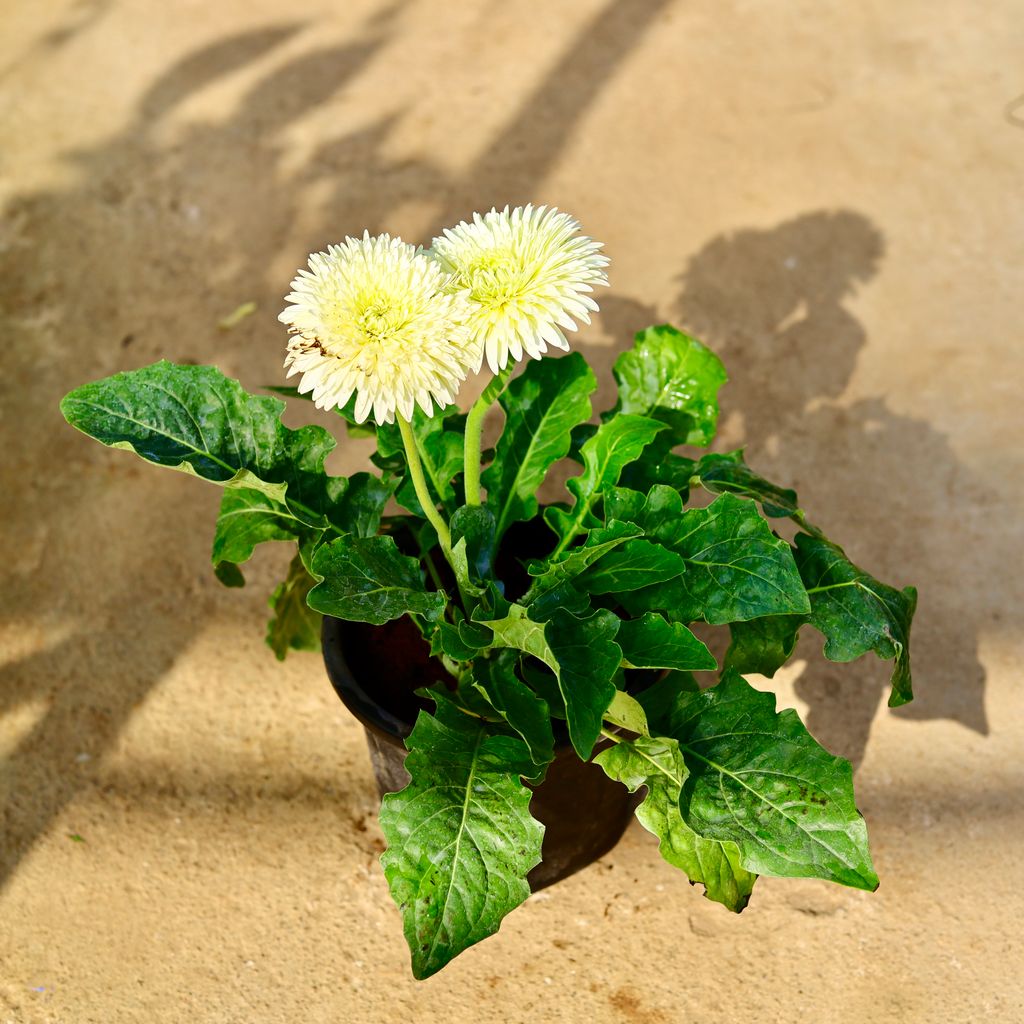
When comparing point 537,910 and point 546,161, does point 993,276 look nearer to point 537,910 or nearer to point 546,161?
point 546,161

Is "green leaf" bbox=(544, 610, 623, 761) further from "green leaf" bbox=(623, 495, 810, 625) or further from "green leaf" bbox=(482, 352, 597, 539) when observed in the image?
"green leaf" bbox=(482, 352, 597, 539)

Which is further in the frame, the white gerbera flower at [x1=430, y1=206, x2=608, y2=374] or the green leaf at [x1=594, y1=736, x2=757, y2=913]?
the green leaf at [x1=594, y1=736, x2=757, y2=913]

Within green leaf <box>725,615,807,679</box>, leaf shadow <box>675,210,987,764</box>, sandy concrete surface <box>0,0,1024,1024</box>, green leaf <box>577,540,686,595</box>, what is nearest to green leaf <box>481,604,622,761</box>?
green leaf <box>577,540,686,595</box>

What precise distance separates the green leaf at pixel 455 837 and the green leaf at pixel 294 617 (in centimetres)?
57

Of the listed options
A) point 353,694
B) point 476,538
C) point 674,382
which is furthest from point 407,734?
point 674,382

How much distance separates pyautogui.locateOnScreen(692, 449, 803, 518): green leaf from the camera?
6.98 ft

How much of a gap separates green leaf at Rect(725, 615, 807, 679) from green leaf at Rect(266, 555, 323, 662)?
2.80ft

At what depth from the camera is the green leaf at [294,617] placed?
245cm

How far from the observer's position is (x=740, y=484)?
84.3 inches

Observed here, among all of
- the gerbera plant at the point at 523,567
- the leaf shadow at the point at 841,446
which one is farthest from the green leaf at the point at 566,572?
the leaf shadow at the point at 841,446

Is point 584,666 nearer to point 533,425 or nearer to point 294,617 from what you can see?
point 533,425

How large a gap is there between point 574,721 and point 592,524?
20.1 inches

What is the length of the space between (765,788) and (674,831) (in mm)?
176

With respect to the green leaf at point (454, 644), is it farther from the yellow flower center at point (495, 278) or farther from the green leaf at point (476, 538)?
the yellow flower center at point (495, 278)
